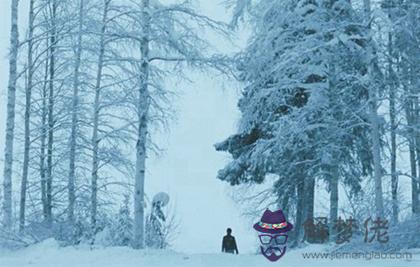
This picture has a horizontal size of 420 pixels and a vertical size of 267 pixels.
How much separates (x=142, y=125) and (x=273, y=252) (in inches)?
199

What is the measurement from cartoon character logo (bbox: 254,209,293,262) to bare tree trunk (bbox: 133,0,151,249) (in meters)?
3.38

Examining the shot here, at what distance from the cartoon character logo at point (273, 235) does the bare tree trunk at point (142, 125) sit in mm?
3378

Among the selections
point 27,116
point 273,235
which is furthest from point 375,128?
point 27,116

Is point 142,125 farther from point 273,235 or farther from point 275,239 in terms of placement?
point 275,239

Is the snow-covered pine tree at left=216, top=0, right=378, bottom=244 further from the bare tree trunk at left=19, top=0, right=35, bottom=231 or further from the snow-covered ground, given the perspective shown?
the bare tree trunk at left=19, top=0, right=35, bottom=231

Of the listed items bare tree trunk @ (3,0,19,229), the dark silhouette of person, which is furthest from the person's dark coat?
bare tree trunk @ (3,0,19,229)

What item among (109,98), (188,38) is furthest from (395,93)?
(109,98)

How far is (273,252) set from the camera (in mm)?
9961

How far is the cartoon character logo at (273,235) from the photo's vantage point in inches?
395

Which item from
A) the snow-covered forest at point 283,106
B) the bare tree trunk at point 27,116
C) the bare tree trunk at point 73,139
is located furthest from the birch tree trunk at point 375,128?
the bare tree trunk at point 73,139

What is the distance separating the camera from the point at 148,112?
45.3 ft

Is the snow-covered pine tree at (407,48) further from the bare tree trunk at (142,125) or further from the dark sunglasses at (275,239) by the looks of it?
the bare tree trunk at (142,125)

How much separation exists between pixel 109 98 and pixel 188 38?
540cm

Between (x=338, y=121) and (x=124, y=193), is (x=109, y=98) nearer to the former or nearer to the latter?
(x=124, y=193)
